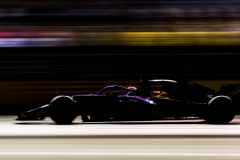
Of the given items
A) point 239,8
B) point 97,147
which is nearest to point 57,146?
point 97,147

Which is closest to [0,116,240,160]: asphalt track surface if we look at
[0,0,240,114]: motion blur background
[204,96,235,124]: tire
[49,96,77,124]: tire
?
[204,96,235,124]: tire

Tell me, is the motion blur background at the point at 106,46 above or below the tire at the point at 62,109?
above

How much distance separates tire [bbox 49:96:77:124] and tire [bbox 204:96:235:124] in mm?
2527

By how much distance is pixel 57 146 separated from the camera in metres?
4.05

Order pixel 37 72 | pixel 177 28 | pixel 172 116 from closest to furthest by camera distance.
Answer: pixel 172 116 < pixel 37 72 < pixel 177 28

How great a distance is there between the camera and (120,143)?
4.23 m

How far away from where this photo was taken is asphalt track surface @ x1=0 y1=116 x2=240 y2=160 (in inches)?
140

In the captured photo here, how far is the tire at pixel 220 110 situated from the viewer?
584 cm

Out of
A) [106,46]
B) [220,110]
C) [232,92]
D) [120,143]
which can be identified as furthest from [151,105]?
[106,46]

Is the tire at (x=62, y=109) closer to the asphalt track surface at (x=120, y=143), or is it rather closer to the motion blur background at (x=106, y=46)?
the asphalt track surface at (x=120, y=143)

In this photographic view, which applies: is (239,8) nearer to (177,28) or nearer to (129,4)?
(177,28)

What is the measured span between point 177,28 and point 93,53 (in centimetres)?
289

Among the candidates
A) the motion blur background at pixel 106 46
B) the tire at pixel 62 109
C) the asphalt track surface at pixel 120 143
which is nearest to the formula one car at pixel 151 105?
the tire at pixel 62 109

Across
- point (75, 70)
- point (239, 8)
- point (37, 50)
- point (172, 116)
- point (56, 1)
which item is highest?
point (56, 1)
